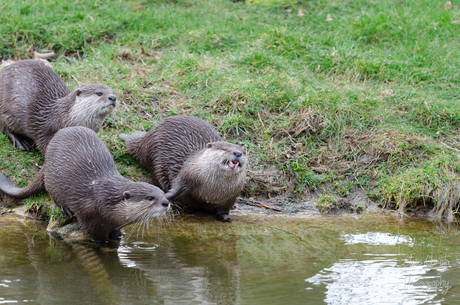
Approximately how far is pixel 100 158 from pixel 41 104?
101 centimetres

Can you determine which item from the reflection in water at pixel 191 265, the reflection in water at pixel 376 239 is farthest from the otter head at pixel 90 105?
the reflection in water at pixel 376 239

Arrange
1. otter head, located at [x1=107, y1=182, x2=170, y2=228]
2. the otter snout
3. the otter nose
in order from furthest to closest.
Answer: the otter snout, the otter nose, otter head, located at [x1=107, y1=182, x2=170, y2=228]

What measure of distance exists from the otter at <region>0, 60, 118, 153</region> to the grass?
0.60 feet

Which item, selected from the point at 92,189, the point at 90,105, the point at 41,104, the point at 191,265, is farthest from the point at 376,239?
the point at 41,104

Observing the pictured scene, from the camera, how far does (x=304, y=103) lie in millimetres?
4551

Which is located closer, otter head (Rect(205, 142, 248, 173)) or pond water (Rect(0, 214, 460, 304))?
pond water (Rect(0, 214, 460, 304))

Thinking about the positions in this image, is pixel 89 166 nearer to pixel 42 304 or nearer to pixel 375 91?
pixel 42 304

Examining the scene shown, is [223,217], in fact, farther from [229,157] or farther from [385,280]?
[385,280]

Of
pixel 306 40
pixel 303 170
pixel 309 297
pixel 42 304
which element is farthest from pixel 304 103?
pixel 42 304

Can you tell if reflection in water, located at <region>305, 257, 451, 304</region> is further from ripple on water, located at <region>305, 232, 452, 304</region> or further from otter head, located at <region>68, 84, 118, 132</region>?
otter head, located at <region>68, 84, 118, 132</region>

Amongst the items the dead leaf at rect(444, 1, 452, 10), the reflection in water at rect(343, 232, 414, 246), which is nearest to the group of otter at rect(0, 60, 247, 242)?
the reflection in water at rect(343, 232, 414, 246)

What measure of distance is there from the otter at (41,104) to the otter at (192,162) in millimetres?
410

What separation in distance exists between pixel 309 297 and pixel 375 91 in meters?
3.00

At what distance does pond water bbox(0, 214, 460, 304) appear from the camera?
240cm
